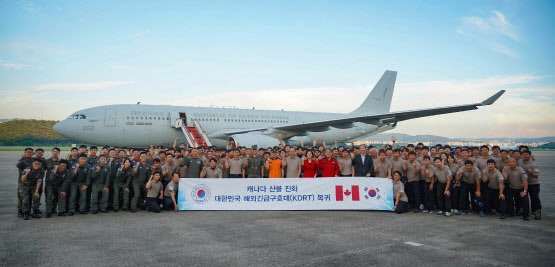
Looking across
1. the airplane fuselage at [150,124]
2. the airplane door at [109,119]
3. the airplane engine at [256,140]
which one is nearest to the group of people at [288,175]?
the airplane engine at [256,140]

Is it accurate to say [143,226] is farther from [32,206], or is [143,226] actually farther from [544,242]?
[544,242]

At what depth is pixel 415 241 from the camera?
229 inches

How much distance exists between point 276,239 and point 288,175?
411 cm

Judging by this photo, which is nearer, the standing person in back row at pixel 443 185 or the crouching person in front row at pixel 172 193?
the standing person in back row at pixel 443 185

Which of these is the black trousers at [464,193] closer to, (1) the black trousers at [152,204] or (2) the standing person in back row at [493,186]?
(2) the standing person in back row at [493,186]

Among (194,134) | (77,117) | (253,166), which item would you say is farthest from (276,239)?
(77,117)

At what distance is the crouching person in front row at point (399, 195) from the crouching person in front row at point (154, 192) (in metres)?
6.27

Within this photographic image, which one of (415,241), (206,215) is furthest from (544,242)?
(206,215)

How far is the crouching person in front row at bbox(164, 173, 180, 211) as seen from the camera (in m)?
8.68

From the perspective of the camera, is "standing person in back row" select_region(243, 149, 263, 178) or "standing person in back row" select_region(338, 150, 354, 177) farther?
"standing person in back row" select_region(243, 149, 263, 178)

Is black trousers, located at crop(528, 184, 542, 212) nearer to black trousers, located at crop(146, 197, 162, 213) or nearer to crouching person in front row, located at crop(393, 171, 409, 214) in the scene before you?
crouching person in front row, located at crop(393, 171, 409, 214)

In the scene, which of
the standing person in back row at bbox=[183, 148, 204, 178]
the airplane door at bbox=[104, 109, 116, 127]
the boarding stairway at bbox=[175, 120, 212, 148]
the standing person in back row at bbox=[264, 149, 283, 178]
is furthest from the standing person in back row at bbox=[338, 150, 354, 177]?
the airplane door at bbox=[104, 109, 116, 127]

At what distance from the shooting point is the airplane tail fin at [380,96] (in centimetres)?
3003

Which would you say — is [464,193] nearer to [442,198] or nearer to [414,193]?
[442,198]
